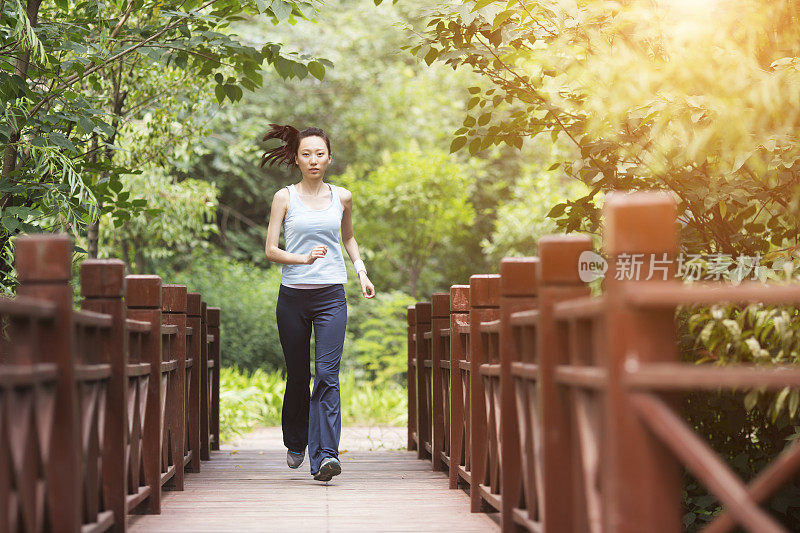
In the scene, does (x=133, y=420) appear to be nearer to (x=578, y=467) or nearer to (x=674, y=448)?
(x=578, y=467)

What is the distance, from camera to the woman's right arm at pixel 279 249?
5134 millimetres

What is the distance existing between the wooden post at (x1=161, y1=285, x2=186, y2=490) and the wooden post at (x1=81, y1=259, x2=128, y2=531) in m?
1.44

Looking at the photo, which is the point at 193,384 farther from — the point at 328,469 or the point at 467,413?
the point at 467,413

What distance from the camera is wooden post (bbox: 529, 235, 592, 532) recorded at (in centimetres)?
290

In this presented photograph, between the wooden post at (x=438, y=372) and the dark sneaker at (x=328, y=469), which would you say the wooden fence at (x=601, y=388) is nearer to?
the dark sneaker at (x=328, y=469)

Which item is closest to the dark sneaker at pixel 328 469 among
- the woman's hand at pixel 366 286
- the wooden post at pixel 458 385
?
the wooden post at pixel 458 385

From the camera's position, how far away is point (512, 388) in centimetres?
365

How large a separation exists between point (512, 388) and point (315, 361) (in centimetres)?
182

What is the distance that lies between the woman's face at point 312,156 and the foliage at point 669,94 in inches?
31.2

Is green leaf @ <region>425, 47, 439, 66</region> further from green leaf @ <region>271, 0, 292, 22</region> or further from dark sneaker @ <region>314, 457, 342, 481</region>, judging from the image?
dark sneaker @ <region>314, 457, 342, 481</region>

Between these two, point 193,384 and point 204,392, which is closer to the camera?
point 193,384

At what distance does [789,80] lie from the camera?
3.73m

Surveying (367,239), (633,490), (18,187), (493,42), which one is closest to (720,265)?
(493,42)

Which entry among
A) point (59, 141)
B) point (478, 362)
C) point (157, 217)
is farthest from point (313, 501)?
point (157, 217)
